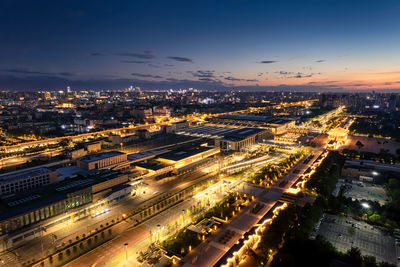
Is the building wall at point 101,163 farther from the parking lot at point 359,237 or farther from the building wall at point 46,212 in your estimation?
the parking lot at point 359,237

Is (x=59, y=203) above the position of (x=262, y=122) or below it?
below

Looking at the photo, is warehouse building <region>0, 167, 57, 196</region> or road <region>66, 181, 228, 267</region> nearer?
road <region>66, 181, 228, 267</region>

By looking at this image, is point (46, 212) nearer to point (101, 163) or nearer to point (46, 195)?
point (46, 195)

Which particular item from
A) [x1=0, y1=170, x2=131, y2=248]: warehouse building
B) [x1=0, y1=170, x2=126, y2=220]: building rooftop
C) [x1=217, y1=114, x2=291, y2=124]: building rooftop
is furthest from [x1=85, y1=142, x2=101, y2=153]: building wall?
[x1=217, y1=114, x2=291, y2=124]: building rooftop

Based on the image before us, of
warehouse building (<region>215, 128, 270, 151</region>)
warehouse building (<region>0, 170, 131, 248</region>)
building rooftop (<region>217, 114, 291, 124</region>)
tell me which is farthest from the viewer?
building rooftop (<region>217, 114, 291, 124</region>)

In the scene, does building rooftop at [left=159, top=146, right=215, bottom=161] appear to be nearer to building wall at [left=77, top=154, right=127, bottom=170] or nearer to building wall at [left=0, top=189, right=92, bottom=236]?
building wall at [left=77, top=154, right=127, bottom=170]

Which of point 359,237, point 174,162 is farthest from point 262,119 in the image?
point 359,237

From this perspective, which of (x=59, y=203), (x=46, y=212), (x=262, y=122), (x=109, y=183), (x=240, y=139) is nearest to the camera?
(x=46, y=212)

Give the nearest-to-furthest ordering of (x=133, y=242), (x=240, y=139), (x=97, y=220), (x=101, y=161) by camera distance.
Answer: (x=133, y=242) → (x=97, y=220) → (x=101, y=161) → (x=240, y=139)
